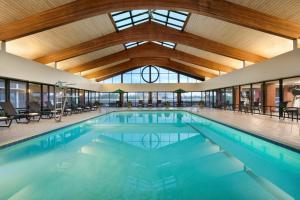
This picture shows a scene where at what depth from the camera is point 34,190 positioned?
3.11 m

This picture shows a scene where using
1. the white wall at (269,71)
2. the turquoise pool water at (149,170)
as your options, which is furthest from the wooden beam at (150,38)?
the turquoise pool water at (149,170)

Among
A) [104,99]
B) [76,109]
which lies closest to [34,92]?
[76,109]

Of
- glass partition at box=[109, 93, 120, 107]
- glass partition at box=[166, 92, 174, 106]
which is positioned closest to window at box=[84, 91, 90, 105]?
glass partition at box=[109, 93, 120, 107]

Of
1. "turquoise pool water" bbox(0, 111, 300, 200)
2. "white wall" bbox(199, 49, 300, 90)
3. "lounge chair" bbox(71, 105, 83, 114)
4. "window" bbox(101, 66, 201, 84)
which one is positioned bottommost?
"turquoise pool water" bbox(0, 111, 300, 200)

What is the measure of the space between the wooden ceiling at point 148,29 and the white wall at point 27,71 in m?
0.50

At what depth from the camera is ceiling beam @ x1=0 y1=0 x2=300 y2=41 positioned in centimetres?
773

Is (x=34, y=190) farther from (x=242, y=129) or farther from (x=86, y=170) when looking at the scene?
(x=242, y=129)

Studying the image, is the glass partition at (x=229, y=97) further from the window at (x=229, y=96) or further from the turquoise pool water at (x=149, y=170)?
the turquoise pool water at (x=149, y=170)

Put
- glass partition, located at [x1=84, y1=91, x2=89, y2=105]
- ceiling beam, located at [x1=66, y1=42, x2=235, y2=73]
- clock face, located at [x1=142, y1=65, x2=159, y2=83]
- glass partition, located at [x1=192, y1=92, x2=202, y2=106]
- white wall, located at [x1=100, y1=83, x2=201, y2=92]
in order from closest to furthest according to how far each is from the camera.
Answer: ceiling beam, located at [x1=66, y1=42, x2=235, y2=73]
glass partition, located at [x1=84, y1=91, x2=89, y2=105]
white wall, located at [x1=100, y1=83, x2=201, y2=92]
clock face, located at [x1=142, y1=65, x2=159, y2=83]
glass partition, located at [x1=192, y1=92, x2=202, y2=106]

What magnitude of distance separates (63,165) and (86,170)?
0.62 metres

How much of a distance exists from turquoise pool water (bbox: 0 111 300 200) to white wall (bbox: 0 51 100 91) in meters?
4.08

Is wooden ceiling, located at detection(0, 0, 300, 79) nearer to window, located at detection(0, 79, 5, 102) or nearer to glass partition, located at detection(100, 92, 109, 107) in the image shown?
window, located at detection(0, 79, 5, 102)

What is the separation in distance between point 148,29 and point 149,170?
9.67 meters

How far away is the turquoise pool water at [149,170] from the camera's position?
2.99 meters
